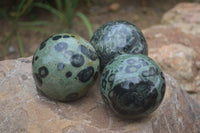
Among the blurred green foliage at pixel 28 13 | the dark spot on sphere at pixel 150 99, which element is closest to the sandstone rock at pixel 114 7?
the blurred green foliage at pixel 28 13

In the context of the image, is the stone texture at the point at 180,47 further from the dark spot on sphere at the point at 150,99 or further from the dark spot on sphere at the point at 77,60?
the dark spot on sphere at the point at 77,60

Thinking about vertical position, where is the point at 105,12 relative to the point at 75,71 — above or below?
below

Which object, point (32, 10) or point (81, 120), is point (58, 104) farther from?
point (32, 10)

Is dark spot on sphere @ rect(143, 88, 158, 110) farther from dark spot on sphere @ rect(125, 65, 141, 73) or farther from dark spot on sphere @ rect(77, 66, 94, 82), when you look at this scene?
dark spot on sphere @ rect(77, 66, 94, 82)

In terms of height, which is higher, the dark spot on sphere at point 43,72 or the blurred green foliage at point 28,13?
the dark spot on sphere at point 43,72

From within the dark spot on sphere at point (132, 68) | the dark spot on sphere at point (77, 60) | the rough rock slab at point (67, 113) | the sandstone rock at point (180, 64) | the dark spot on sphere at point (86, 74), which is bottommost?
the sandstone rock at point (180, 64)

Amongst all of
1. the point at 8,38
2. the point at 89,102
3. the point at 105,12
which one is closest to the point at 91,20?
the point at 105,12
